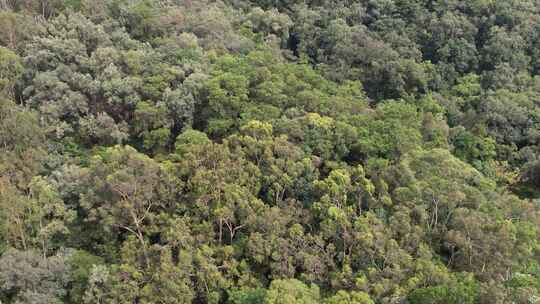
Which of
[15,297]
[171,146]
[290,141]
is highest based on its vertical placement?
[290,141]

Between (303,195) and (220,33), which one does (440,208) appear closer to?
(303,195)

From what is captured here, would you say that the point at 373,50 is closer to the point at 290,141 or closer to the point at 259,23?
the point at 259,23

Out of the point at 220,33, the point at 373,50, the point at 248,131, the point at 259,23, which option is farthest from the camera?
the point at 259,23

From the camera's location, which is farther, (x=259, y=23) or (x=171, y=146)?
(x=259, y=23)

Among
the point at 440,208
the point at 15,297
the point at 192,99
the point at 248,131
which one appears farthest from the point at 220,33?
the point at 15,297

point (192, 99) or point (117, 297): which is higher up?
point (192, 99)

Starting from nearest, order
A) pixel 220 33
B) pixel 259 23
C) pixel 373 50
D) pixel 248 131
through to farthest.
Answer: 1. pixel 248 131
2. pixel 220 33
3. pixel 373 50
4. pixel 259 23
